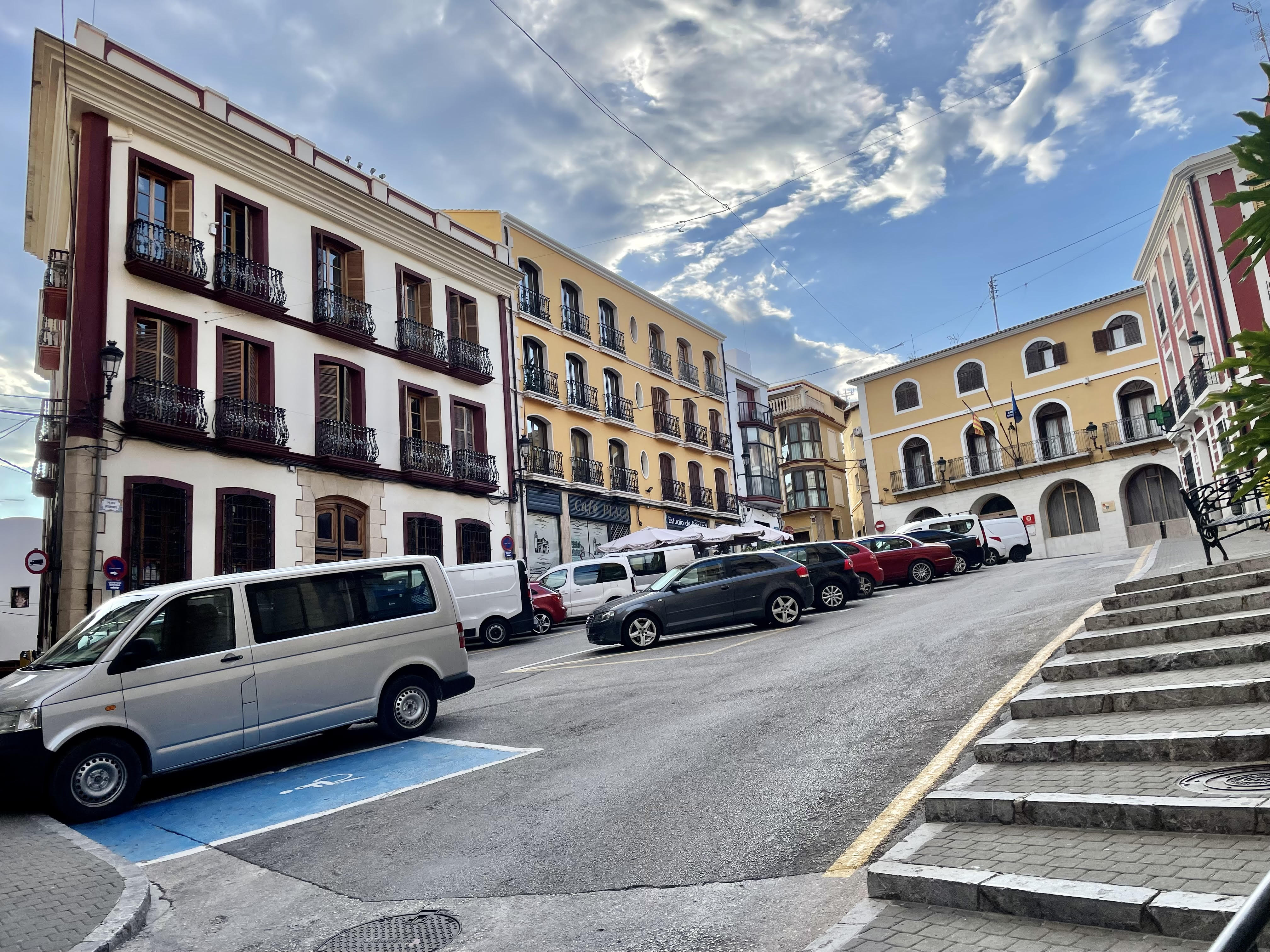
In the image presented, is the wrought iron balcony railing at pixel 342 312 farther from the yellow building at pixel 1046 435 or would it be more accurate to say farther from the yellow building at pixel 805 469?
the yellow building at pixel 805 469

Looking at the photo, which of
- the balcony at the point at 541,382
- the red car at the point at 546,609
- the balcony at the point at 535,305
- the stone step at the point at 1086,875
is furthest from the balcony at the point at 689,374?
the stone step at the point at 1086,875

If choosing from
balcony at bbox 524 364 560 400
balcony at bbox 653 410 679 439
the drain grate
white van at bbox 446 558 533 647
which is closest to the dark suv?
white van at bbox 446 558 533 647

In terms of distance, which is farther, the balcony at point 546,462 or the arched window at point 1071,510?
the arched window at point 1071,510

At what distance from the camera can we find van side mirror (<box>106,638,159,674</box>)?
770 cm

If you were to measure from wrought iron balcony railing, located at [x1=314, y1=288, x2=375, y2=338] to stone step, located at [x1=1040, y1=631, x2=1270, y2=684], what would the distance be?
20077 mm

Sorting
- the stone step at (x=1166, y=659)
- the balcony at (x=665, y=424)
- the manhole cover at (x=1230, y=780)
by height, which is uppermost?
the balcony at (x=665, y=424)

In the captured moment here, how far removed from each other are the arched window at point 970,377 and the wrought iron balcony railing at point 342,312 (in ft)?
104

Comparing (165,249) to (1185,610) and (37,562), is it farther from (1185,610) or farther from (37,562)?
(1185,610)

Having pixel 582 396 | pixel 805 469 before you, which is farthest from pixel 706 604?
pixel 805 469

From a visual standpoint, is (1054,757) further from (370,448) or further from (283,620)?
(370,448)

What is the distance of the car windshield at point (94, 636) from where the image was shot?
7.90 meters

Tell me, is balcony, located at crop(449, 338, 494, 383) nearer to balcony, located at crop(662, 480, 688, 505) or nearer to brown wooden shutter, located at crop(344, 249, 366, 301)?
brown wooden shutter, located at crop(344, 249, 366, 301)

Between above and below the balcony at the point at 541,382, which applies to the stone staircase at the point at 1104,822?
below

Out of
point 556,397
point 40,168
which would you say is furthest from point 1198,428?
point 40,168
